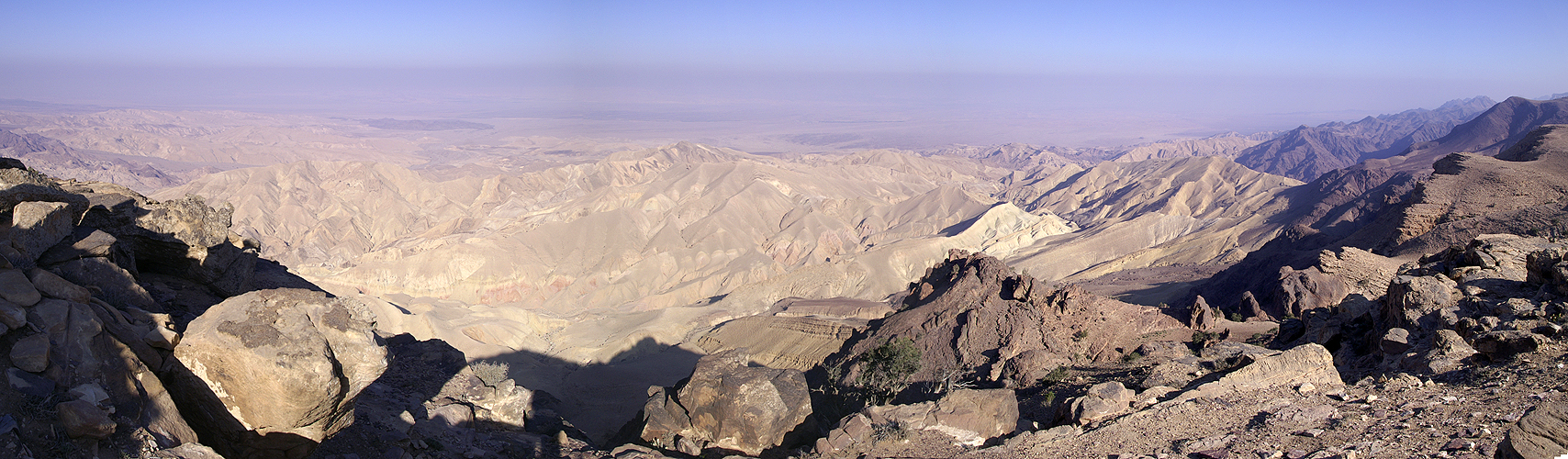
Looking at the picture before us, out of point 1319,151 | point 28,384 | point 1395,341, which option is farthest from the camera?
point 1319,151

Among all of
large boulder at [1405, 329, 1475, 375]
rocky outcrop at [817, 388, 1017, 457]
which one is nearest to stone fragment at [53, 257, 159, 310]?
rocky outcrop at [817, 388, 1017, 457]

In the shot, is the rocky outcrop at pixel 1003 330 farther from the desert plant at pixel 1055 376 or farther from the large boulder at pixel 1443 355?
the large boulder at pixel 1443 355

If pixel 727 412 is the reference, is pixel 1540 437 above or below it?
above

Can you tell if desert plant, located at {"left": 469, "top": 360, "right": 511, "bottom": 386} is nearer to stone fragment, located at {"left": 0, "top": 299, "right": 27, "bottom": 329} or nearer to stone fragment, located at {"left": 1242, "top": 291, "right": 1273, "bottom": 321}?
stone fragment, located at {"left": 0, "top": 299, "right": 27, "bottom": 329}

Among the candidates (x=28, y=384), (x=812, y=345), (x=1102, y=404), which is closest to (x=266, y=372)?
(x=28, y=384)

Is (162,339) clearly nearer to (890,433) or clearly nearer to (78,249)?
(78,249)

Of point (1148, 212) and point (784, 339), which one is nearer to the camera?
point (784, 339)

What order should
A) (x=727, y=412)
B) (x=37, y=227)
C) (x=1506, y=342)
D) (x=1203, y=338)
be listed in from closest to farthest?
(x=37, y=227) < (x=1506, y=342) < (x=727, y=412) < (x=1203, y=338)

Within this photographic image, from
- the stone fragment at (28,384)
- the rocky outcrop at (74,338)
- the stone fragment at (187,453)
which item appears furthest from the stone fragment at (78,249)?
the stone fragment at (187,453)

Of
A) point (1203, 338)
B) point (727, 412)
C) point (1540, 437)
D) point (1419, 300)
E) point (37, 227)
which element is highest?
point (37, 227)
